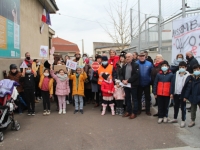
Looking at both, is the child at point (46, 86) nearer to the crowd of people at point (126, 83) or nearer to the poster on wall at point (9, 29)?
the crowd of people at point (126, 83)

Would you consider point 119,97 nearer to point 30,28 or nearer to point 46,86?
point 46,86

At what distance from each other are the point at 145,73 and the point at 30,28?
317 inches

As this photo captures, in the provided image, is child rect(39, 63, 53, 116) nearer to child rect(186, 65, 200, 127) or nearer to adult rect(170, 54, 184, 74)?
adult rect(170, 54, 184, 74)

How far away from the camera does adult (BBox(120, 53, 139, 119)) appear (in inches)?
250

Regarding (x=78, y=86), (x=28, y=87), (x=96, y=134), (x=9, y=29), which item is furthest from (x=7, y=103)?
(x=9, y=29)

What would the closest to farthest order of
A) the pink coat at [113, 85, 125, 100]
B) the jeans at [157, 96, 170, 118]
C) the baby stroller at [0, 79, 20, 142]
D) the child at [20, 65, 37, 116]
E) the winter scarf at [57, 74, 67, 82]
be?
the baby stroller at [0, 79, 20, 142] → the jeans at [157, 96, 170, 118] → the pink coat at [113, 85, 125, 100] → the child at [20, 65, 37, 116] → the winter scarf at [57, 74, 67, 82]

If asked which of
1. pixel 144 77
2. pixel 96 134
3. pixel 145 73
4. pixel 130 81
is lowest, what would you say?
pixel 96 134

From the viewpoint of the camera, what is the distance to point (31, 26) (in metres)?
12.1

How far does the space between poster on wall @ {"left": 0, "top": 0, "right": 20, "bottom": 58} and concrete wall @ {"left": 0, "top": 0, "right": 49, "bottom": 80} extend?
0.37m

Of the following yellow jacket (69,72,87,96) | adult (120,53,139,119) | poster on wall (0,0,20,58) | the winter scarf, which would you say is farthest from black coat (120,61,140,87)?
poster on wall (0,0,20,58)

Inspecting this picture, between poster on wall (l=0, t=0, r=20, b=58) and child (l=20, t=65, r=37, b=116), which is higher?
poster on wall (l=0, t=0, r=20, b=58)

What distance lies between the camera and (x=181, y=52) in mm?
7125

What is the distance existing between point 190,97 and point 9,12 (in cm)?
724

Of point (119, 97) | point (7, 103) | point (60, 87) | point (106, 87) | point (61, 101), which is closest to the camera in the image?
point (7, 103)
